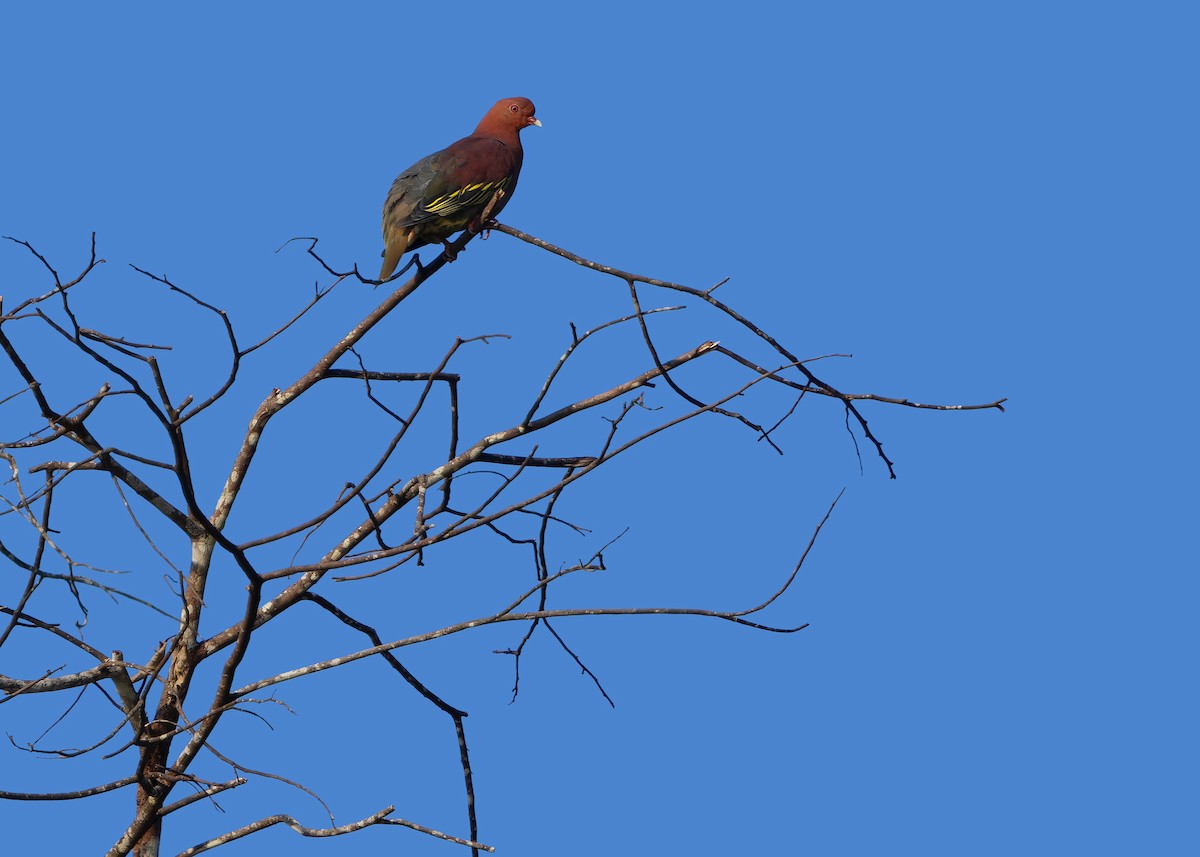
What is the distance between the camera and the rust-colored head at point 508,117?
25.2 feet

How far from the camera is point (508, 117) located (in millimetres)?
7715

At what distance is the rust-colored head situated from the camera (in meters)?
7.69

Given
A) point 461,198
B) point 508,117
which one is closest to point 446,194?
point 461,198

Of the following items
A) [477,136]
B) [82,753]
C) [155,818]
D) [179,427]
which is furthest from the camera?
[477,136]

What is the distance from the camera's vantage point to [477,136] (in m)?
7.55

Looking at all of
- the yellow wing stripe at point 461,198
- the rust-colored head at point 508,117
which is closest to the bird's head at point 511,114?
the rust-colored head at point 508,117

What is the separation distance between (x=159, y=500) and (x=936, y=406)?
3426mm

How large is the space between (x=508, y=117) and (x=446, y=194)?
953mm

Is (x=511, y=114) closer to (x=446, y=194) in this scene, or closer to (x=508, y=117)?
(x=508, y=117)

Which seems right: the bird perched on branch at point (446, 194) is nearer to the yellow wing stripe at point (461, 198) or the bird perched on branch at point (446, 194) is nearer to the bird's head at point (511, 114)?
the yellow wing stripe at point (461, 198)

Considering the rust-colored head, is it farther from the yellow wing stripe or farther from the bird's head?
the yellow wing stripe

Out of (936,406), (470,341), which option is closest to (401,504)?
(470,341)

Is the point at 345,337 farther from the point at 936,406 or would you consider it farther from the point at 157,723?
the point at 936,406

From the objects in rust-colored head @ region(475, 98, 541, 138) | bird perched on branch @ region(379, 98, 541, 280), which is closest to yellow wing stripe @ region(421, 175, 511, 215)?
bird perched on branch @ region(379, 98, 541, 280)
